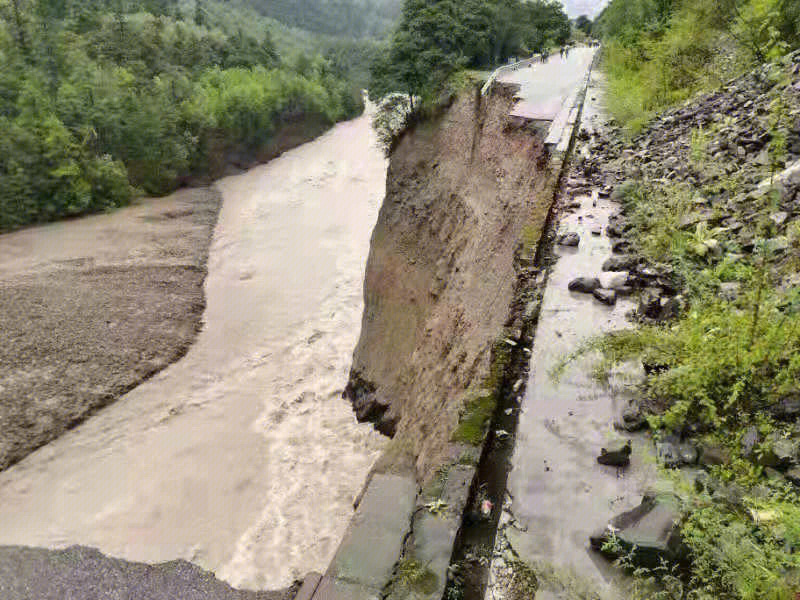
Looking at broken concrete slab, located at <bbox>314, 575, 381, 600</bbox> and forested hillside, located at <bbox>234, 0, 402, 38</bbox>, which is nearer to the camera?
broken concrete slab, located at <bbox>314, 575, 381, 600</bbox>

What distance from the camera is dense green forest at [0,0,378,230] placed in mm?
25375

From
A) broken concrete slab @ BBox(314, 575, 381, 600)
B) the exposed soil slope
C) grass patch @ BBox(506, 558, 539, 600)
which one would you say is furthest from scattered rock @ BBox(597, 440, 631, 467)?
the exposed soil slope

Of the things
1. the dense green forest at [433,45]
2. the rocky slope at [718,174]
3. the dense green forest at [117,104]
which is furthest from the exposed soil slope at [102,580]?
the dense green forest at [117,104]

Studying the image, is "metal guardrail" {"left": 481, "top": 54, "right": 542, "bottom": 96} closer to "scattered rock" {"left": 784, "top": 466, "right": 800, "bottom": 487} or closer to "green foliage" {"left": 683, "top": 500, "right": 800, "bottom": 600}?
"scattered rock" {"left": 784, "top": 466, "right": 800, "bottom": 487}

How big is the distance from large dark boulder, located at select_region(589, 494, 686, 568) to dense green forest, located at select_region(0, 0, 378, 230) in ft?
89.2

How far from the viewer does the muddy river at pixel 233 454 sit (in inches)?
377

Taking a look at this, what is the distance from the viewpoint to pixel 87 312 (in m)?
17.5

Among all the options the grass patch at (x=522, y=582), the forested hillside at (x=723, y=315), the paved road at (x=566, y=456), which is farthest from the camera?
the paved road at (x=566, y=456)

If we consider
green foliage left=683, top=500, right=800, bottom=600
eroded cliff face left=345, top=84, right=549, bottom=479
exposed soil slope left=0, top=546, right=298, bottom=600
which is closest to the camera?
green foliage left=683, top=500, right=800, bottom=600

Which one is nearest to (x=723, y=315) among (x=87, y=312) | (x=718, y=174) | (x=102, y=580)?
(x=718, y=174)

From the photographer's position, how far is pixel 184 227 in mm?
25516

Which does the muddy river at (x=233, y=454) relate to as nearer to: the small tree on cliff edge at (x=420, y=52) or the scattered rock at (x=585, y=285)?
the scattered rock at (x=585, y=285)

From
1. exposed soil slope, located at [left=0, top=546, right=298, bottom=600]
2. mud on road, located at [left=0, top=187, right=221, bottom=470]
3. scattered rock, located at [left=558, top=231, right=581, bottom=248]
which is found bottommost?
exposed soil slope, located at [left=0, top=546, right=298, bottom=600]

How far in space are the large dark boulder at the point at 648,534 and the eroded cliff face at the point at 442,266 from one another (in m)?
1.20
